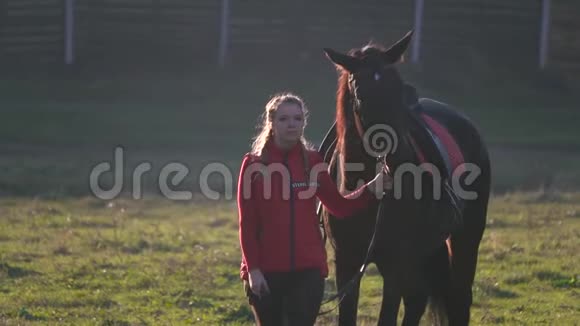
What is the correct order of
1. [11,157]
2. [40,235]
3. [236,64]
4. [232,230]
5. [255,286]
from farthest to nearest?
[236,64]
[11,157]
[232,230]
[40,235]
[255,286]

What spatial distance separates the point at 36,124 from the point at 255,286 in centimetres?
1725

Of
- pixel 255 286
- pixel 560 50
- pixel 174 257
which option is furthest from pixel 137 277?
pixel 560 50

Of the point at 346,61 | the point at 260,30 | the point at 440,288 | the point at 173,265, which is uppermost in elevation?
the point at 260,30

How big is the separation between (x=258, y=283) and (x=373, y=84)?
1240 millimetres

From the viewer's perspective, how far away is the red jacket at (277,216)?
20.1 feet

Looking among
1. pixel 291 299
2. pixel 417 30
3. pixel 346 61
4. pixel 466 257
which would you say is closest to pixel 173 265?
pixel 466 257

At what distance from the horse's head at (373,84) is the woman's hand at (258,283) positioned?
993 millimetres

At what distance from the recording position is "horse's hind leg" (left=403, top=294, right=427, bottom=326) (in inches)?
293

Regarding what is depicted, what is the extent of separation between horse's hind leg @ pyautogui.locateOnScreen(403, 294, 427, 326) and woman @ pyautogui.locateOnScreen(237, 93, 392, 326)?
1.36 m

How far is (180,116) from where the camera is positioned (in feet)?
78.2

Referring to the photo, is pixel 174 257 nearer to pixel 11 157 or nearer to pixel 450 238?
pixel 450 238

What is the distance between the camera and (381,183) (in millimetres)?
6535

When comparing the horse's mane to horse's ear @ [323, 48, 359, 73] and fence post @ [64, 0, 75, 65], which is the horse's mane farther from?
fence post @ [64, 0, 75, 65]
